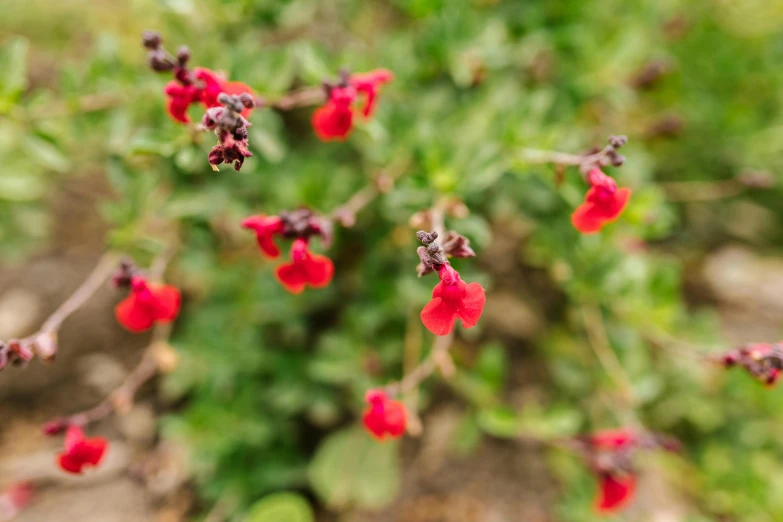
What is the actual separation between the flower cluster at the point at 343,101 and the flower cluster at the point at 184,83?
21 centimetres

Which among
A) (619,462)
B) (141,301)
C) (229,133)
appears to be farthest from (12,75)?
(619,462)

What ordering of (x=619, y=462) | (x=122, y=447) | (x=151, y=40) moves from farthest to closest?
(x=122, y=447) < (x=619, y=462) < (x=151, y=40)

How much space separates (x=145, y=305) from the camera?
1.28 metres

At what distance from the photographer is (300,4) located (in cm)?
192

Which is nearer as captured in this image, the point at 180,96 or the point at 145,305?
the point at 180,96

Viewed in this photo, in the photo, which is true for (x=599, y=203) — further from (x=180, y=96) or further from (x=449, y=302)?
(x=180, y=96)

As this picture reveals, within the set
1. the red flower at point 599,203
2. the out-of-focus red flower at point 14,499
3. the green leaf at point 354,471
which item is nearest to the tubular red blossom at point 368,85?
the red flower at point 599,203

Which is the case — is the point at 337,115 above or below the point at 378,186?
above

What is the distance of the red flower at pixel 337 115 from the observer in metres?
1.25

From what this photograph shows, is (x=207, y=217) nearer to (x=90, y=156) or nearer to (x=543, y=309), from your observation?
(x=90, y=156)

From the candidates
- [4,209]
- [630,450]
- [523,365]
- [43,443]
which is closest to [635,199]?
[630,450]

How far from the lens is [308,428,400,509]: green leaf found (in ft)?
6.45

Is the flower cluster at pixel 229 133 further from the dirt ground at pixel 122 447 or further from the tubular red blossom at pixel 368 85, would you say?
the dirt ground at pixel 122 447

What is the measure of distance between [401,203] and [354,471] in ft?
3.44
